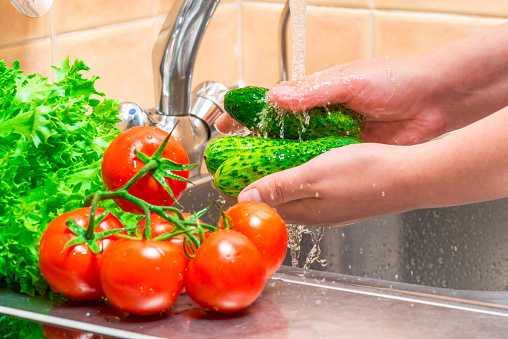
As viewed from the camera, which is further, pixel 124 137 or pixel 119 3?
pixel 119 3

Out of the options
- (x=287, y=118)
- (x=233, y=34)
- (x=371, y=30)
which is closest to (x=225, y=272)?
(x=287, y=118)

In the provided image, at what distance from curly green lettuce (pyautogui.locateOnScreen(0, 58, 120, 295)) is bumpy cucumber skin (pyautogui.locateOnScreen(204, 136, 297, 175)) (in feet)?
0.44

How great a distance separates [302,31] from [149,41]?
429mm

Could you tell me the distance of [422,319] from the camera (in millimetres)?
638

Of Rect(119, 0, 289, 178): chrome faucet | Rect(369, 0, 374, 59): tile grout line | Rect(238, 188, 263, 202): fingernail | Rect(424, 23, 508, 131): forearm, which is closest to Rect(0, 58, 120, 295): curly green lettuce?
Rect(238, 188, 263, 202): fingernail

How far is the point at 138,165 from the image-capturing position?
66cm

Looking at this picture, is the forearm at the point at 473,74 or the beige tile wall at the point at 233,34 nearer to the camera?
the forearm at the point at 473,74

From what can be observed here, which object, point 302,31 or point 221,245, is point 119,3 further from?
point 221,245

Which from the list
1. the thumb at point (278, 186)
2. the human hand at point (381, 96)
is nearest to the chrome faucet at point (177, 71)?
the human hand at point (381, 96)

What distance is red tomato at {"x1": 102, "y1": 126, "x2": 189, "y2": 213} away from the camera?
2.16 ft

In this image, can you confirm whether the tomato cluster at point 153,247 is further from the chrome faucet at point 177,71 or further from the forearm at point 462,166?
the chrome faucet at point 177,71

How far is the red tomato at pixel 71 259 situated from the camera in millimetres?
614

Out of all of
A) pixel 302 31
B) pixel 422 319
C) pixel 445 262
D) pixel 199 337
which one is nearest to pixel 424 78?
pixel 302 31

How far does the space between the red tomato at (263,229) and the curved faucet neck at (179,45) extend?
1.64ft
